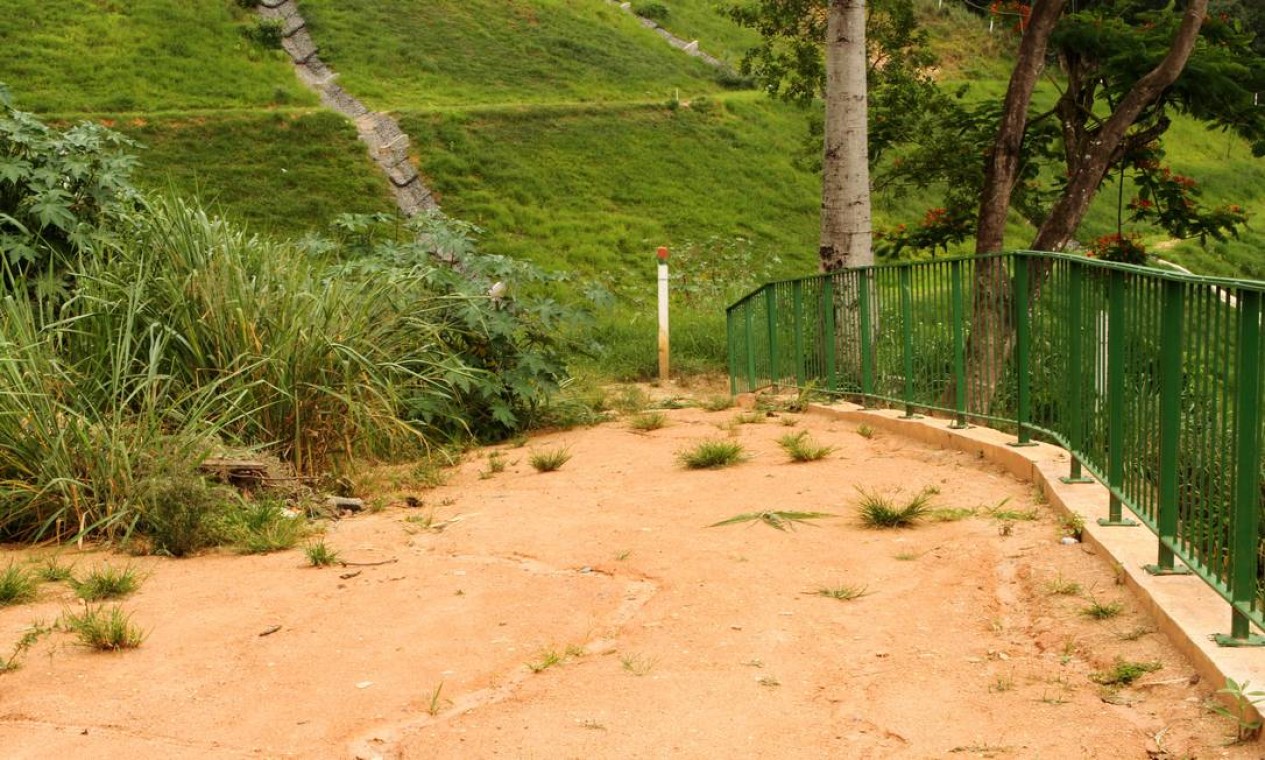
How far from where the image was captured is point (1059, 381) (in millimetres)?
6535

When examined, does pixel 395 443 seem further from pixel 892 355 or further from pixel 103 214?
pixel 892 355

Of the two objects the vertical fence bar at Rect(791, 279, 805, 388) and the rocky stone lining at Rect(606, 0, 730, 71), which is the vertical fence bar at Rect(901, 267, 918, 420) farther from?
the rocky stone lining at Rect(606, 0, 730, 71)

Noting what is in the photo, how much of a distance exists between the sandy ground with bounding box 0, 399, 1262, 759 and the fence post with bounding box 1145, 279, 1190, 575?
10.0 inches

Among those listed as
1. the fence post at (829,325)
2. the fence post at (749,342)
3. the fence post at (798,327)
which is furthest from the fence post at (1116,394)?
the fence post at (749,342)

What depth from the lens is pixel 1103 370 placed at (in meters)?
5.49

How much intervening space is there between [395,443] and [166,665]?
404 centimetres

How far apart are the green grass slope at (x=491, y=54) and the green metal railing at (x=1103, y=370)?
31320mm

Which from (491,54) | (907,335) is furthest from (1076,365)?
(491,54)

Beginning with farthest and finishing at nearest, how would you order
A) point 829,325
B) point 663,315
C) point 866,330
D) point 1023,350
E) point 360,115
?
point 360,115 → point 663,315 → point 829,325 → point 866,330 → point 1023,350

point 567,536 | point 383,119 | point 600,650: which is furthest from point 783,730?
point 383,119

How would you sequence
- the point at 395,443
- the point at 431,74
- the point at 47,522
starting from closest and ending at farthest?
the point at 47,522, the point at 395,443, the point at 431,74

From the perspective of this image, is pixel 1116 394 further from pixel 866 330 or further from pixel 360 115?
pixel 360 115

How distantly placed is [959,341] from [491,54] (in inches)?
1547

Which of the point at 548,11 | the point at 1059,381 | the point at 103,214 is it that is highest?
the point at 548,11
